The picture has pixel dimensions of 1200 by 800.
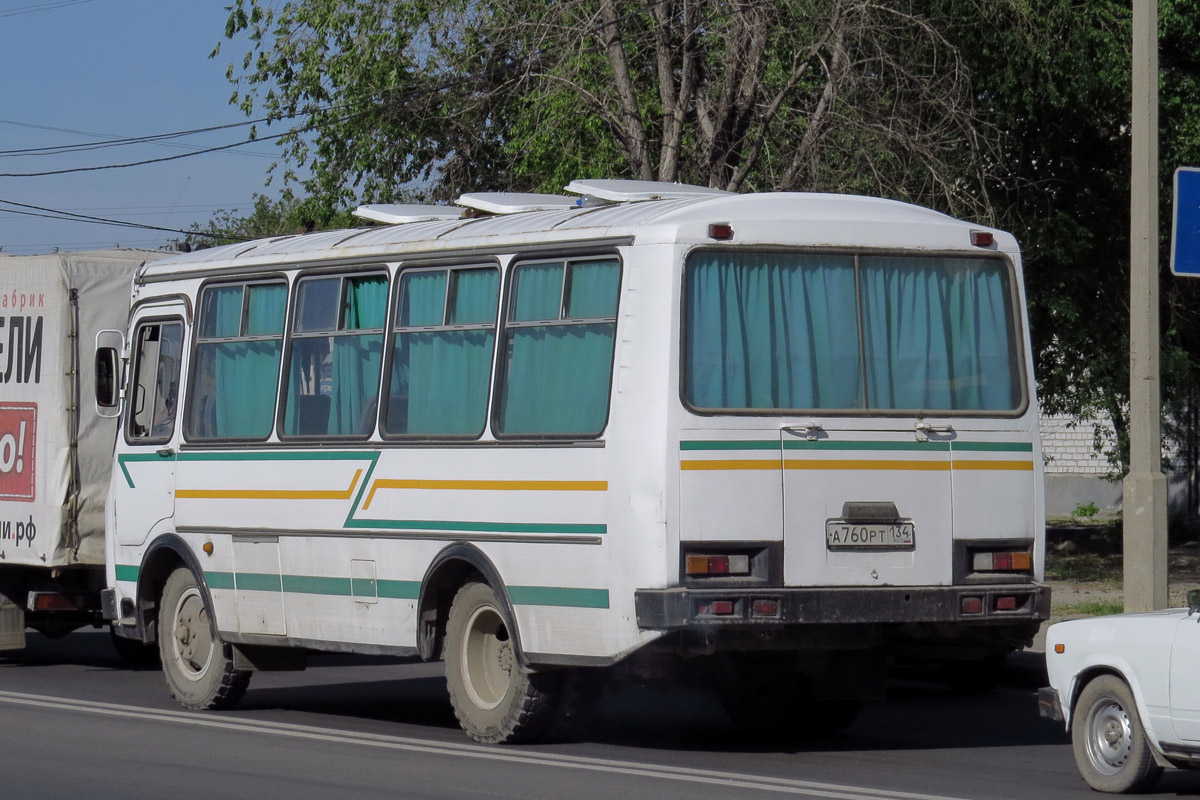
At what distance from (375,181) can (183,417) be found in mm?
12909

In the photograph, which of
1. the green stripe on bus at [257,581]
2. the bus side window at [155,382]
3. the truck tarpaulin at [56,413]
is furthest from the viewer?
the truck tarpaulin at [56,413]

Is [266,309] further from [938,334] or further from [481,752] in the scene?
[938,334]

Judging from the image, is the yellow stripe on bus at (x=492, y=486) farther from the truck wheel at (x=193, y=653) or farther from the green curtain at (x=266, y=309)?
the truck wheel at (x=193, y=653)

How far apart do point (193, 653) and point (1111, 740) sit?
6534 mm

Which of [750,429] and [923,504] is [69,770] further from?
[923,504]

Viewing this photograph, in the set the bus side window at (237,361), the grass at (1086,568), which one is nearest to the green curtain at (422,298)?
the bus side window at (237,361)

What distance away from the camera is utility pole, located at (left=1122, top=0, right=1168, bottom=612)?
12.8 metres

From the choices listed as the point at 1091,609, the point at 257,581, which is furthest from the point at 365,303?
the point at 1091,609

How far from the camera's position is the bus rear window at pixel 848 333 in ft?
33.3

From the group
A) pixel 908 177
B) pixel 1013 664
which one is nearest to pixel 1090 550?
pixel 908 177

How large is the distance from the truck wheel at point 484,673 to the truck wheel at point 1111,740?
290cm

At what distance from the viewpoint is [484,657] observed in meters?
11.1

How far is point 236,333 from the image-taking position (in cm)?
1304

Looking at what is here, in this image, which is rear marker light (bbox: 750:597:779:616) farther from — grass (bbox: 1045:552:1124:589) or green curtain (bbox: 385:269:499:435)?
grass (bbox: 1045:552:1124:589)
